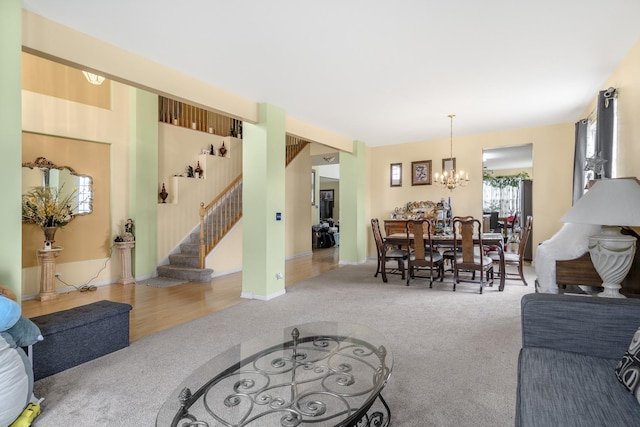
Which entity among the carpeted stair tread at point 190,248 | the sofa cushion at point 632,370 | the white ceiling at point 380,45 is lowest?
the carpeted stair tread at point 190,248

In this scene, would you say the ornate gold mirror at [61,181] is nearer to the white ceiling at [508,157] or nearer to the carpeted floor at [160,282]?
the carpeted floor at [160,282]

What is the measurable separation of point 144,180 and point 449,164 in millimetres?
5963

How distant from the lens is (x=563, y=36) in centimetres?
296

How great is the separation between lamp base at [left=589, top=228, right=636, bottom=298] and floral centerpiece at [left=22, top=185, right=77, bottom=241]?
602 centimetres

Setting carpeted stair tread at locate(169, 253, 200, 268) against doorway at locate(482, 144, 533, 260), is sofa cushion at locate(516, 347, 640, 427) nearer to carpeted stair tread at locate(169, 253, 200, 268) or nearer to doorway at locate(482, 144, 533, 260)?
carpeted stair tread at locate(169, 253, 200, 268)

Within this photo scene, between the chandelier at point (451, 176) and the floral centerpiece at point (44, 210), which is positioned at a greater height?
the chandelier at point (451, 176)

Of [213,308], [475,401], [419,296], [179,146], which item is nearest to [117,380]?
[213,308]

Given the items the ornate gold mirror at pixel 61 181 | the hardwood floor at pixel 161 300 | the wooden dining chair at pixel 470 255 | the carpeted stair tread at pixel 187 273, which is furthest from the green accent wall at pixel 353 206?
the ornate gold mirror at pixel 61 181

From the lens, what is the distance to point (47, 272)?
4.50 meters

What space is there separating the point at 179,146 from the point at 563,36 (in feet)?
20.5

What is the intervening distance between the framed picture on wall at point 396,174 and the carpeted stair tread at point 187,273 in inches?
177

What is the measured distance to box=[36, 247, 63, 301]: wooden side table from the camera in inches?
176

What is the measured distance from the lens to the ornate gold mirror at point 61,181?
183 inches

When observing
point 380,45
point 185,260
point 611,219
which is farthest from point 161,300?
point 611,219
